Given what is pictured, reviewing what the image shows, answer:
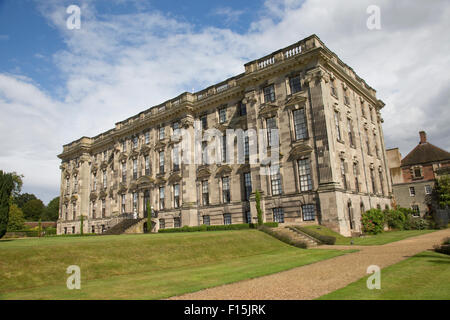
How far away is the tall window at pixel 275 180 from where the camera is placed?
3162 cm

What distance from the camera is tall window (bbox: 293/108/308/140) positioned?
102 ft

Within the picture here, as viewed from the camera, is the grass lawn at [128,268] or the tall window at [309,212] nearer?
the grass lawn at [128,268]

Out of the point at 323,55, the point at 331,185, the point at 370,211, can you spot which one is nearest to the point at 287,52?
the point at 323,55

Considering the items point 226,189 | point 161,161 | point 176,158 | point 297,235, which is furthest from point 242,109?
point 297,235

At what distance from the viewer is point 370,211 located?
32.2 metres

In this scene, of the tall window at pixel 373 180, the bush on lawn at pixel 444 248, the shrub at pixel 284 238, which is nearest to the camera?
the bush on lawn at pixel 444 248

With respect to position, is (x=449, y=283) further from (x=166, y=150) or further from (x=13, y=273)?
(x=166, y=150)

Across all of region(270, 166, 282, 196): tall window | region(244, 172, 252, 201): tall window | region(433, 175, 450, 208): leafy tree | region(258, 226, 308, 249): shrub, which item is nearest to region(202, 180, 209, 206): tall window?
region(244, 172, 252, 201): tall window

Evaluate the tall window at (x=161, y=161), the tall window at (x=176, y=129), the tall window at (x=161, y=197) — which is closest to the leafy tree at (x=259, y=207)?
the tall window at (x=176, y=129)

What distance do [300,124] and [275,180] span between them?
605 cm

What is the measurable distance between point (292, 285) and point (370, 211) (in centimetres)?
2552

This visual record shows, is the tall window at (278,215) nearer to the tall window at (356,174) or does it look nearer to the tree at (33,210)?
the tall window at (356,174)

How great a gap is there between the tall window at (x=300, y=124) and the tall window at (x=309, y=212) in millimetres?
6650

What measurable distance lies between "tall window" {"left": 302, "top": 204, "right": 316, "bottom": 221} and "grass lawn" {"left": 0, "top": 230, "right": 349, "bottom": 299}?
9862 mm
